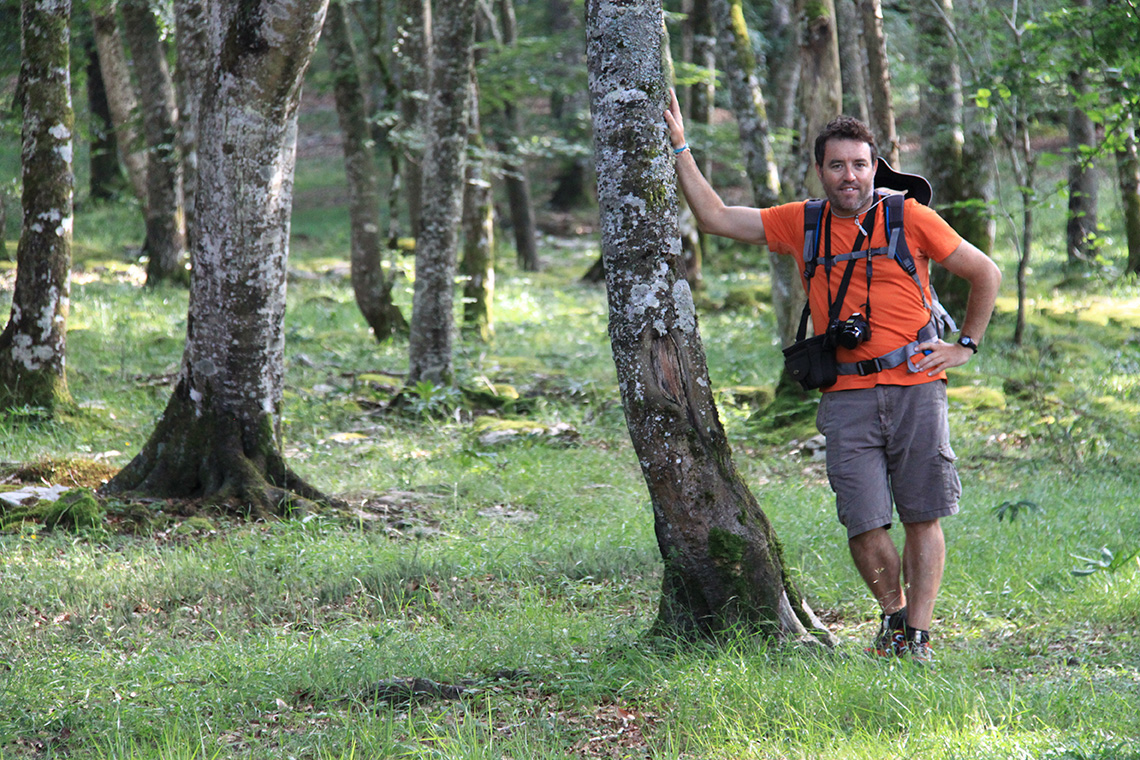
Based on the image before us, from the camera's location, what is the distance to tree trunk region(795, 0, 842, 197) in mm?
8664

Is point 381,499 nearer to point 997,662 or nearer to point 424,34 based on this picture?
point 997,662

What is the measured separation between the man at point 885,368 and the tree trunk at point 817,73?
450 cm

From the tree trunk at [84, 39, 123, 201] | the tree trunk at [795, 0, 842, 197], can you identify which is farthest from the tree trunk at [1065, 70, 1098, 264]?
the tree trunk at [84, 39, 123, 201]

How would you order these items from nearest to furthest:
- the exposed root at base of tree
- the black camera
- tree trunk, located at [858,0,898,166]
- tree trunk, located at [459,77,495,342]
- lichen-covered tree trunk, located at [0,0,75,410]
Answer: the black camera
the exposed root at base of tree
lichen-covered tree trunk, located at [0,0,75,410]
tree trunk, located at [858,0,898,166]
tree trunk, located at [459,77,495,342]

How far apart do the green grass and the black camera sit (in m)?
1.31

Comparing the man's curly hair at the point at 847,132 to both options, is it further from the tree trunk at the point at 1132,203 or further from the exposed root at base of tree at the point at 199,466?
the tree trunk at the point at 1132,203

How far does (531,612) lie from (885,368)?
2046 mm

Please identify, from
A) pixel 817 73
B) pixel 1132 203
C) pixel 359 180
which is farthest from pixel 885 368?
Result: pixel 1132 203

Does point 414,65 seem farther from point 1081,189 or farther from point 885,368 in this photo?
point 885,368

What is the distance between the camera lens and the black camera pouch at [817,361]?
431 centimetres

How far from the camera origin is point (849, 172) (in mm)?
4246

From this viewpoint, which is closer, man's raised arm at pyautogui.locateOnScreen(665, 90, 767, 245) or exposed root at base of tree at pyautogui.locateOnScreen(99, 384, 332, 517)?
man's raised arm at pyautogui.locateOnScreen(665, 90, 767, 245)

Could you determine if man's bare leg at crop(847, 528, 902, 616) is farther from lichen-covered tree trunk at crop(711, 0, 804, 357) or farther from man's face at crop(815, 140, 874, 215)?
lichen-covered tree trunk at crop(711, 0, 804, 357)

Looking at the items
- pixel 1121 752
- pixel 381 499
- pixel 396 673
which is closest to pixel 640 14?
pixel 396 673
